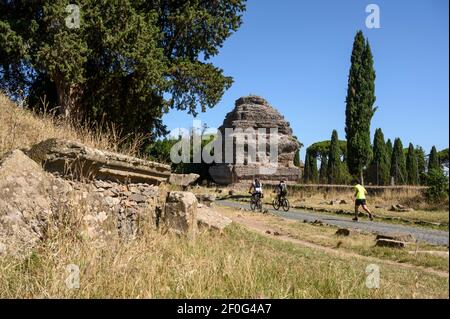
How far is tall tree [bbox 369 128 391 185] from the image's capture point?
34.4 meters

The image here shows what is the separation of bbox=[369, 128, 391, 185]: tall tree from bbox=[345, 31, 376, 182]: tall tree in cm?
715

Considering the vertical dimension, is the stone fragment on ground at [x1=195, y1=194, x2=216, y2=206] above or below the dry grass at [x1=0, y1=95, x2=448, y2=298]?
above

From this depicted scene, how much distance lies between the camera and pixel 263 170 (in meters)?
33.6

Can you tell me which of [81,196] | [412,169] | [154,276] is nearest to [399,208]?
[81,196]

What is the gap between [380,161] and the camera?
117 ft

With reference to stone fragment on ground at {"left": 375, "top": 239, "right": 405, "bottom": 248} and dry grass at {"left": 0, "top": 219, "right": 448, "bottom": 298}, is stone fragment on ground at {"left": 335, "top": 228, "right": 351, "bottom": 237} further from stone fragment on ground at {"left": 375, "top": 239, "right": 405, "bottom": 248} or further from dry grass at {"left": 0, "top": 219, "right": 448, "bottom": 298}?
dry grass at {"left": 0, "top": 219, "right": 448, "bottom": 298}

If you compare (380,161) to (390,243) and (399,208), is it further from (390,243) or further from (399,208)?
(390,243)

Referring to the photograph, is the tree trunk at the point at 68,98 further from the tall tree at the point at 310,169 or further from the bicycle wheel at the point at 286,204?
the tall tree at the point at 310,169

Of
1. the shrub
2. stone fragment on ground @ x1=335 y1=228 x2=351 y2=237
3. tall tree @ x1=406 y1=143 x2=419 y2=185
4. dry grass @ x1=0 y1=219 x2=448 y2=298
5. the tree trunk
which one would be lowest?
stone fragment on ground @ x1=335 y1=228 x2=351 y2=237

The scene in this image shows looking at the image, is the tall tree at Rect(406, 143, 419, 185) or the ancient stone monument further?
the tall tree at Rect(406, 143, 419, 185)

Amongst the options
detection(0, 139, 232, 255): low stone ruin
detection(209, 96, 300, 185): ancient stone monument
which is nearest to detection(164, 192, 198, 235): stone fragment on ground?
detection(0, 139, 232, 255): low stone ruin

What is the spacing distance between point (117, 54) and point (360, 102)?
765 inches
